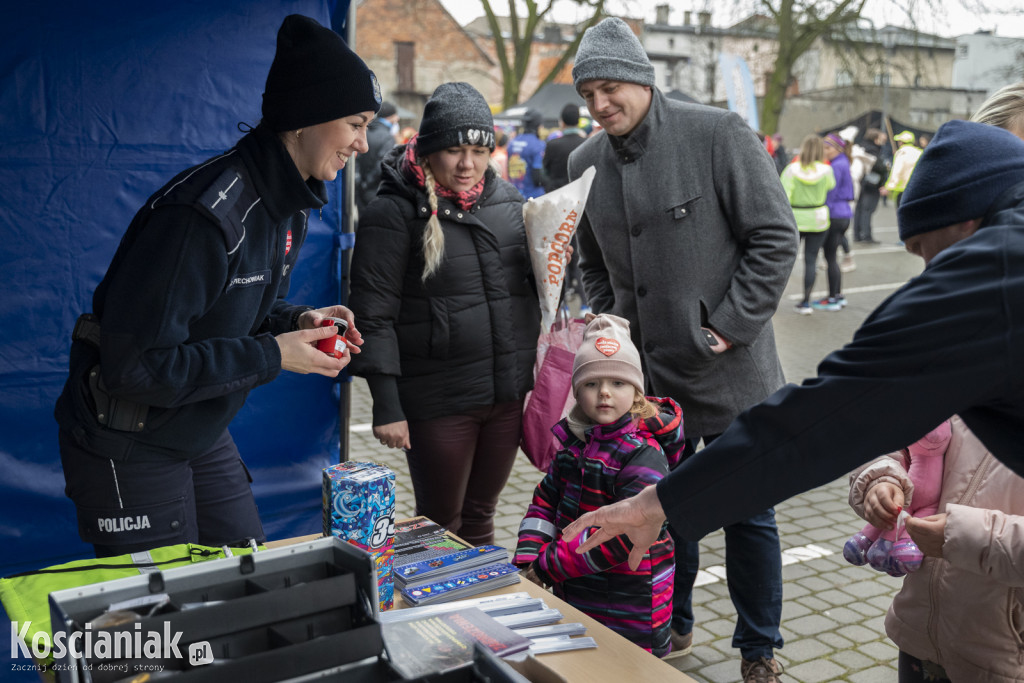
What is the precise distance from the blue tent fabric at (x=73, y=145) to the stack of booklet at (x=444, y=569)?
154 centimetres

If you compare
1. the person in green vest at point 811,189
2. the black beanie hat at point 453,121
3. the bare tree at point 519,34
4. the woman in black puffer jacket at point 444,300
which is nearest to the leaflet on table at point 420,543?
the woman in black puffer jacket at point 444,300

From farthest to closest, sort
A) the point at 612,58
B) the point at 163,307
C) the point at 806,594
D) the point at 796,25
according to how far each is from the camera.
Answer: the point at 796,25 < the point at 806,594 < the point at 612,58 < the point at 163,307

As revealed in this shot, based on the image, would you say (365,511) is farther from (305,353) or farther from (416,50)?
(416,50)

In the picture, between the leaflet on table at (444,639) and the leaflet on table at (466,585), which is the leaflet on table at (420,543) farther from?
the leaflet on table at (444,639)

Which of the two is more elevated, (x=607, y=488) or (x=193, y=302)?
(x=193, y=302)

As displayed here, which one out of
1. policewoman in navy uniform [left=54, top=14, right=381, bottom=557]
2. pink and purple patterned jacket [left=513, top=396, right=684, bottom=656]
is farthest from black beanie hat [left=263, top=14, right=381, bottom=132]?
pink and purple patterned jacket [left=513, top=396, right=684, bottom=656]

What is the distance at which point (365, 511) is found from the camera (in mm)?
1815

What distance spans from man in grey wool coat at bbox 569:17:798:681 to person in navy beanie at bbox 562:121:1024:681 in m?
1.21

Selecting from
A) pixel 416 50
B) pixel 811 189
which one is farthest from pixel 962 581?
pixel 416 50

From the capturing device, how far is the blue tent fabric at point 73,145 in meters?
2.85

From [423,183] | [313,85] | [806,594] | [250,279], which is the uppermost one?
[313,85]

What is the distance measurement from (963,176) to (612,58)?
1522mm

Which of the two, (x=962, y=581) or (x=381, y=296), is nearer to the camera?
(x=962, y=581)

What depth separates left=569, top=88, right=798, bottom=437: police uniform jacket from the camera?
276cm
